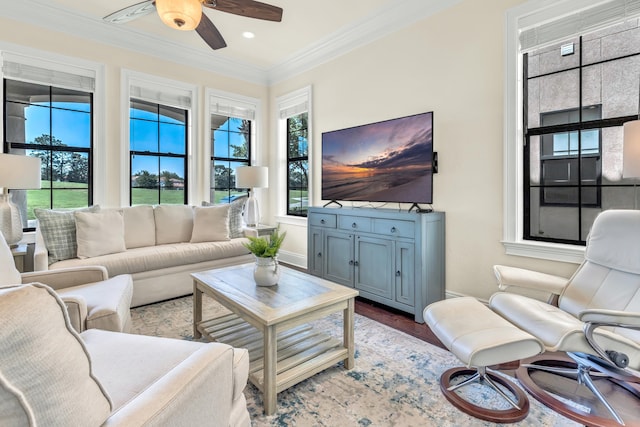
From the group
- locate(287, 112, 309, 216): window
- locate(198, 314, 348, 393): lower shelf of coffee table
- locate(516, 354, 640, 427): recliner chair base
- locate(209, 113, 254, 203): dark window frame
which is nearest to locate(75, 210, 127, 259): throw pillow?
locate(198, 314, 348, 393): lower shelf of coffee table

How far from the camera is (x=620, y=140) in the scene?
225 cm

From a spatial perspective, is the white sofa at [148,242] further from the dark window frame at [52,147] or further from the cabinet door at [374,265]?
the cabinet door at [374,265]

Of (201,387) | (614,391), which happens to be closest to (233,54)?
(201,387)

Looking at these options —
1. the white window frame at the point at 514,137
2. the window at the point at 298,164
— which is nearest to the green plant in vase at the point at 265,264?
the white window frame at the point at 514,137

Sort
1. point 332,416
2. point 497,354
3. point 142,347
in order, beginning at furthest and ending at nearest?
point 332,416
point 497,354
point 142,347

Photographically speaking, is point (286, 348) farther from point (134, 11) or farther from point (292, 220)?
point (292, 220)

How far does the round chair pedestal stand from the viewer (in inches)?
62.0

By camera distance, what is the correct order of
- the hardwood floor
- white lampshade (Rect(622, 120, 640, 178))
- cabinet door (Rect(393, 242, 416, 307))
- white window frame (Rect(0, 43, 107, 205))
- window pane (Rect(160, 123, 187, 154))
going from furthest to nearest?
window pane (Rect(160, 123, 187, 154)), white window frame (Rect(0, 43, 107, 205)), cabinet door (Rect(393, 242, 416, 307)), the hardwood floor, white lampshade (Rect(622, 120, 640, 178))

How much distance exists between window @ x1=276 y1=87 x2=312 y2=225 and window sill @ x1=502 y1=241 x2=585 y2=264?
261 cm

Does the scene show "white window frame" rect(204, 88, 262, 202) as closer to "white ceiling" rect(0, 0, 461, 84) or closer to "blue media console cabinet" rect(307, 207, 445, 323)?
"white ceiling" rect(0, 0, 461, 84)

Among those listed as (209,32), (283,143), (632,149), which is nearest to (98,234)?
(209,32)

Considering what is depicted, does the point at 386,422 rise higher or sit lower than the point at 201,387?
lower

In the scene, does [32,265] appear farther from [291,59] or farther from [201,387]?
[291,59]

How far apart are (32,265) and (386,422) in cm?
329
